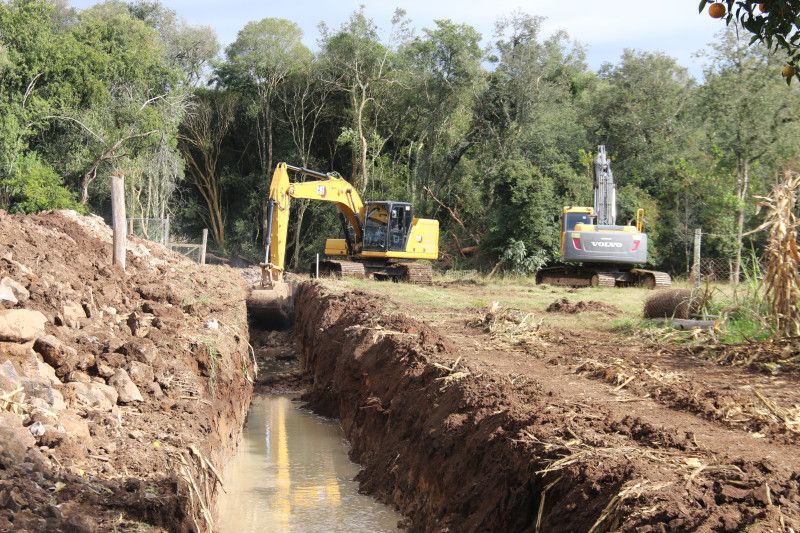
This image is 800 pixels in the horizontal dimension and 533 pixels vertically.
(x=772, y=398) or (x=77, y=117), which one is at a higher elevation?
(x=77, y=117)

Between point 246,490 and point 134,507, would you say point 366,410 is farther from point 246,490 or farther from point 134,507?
point 134,507

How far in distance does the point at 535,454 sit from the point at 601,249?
20.9 meters

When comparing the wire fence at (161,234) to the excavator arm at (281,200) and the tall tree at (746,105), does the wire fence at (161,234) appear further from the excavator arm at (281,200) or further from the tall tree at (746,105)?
the tall tree at (746,105)

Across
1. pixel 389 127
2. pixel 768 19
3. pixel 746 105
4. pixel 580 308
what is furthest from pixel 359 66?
pixel 768 19

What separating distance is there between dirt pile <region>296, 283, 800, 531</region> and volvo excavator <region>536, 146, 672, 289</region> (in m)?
14.8

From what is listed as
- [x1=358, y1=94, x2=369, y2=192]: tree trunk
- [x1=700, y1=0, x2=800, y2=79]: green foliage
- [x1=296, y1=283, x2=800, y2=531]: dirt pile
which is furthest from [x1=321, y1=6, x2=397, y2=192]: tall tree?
[x1=700, y1=0, x2=800, y2=79]: green foliage

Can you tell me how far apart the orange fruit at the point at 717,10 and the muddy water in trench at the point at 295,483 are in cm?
509

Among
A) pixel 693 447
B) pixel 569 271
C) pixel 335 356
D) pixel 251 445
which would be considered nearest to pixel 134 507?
pixel 693 447

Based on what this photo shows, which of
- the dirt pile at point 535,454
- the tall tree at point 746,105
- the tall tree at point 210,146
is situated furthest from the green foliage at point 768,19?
the tall tree at point 210,146

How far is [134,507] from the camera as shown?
16.8ft

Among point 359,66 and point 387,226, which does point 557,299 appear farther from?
point 359,66

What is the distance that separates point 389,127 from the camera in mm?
43875

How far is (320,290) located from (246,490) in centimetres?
995

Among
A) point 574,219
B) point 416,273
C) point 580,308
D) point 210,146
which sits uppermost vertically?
point 210,146
